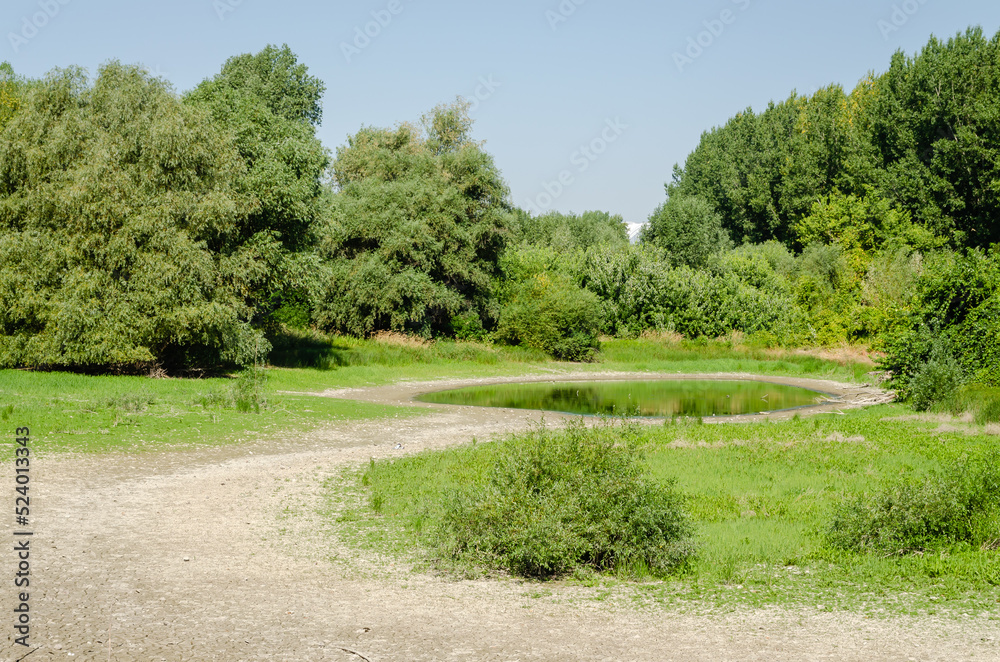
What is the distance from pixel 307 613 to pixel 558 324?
37237mm

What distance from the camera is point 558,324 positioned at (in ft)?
145

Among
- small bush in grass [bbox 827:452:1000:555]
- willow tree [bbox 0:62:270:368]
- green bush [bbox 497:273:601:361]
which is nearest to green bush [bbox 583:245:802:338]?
green bush [bbox 497:273:601:361]

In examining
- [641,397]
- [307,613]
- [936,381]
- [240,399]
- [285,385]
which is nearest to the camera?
[307,613]

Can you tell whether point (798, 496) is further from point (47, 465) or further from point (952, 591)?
point (47, 465)

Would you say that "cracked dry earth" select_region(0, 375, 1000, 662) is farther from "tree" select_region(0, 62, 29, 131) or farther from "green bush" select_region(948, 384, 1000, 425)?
"tree" select_region(0, 62, 29, 131)

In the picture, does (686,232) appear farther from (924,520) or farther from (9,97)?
(924,520)

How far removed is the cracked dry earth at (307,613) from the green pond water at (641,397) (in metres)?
15.7

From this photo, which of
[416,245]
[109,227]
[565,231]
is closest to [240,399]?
[109,227]

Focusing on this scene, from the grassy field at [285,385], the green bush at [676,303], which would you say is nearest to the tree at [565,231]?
the green bush at [676,303]

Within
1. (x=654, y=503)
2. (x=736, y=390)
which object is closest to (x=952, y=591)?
(x=654, y=503)

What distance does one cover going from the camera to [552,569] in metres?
Answer: 9.02

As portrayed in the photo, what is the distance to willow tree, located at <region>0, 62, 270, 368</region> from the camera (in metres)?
25.0

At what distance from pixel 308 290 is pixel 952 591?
27.8 m

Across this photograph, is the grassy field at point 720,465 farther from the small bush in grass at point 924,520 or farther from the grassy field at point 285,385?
the small bush in grass at point 924,520
